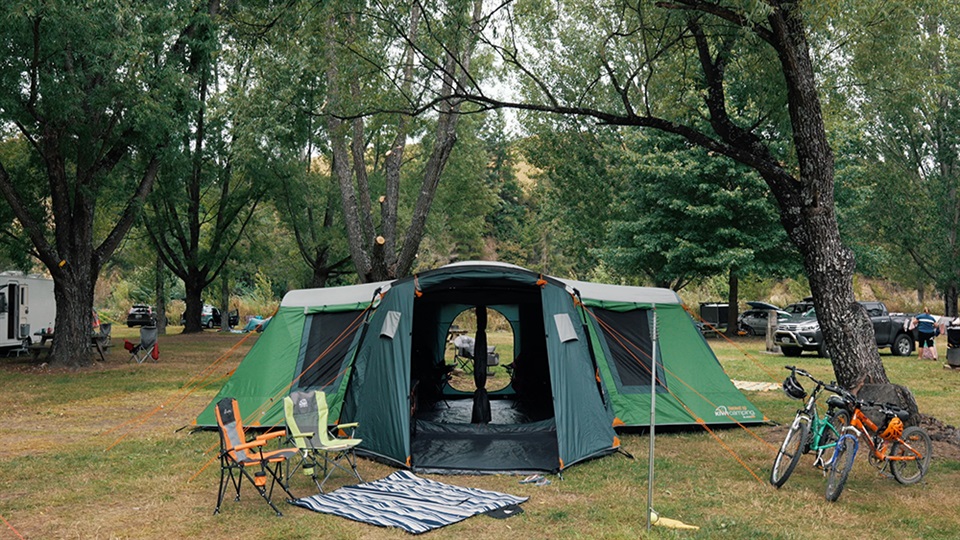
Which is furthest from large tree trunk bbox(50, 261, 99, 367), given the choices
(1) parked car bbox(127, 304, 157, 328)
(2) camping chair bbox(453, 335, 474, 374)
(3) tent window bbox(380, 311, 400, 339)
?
(1) parked car bbox(127, 304, 157, 328)

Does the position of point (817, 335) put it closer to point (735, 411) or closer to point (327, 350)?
point (735, 411)

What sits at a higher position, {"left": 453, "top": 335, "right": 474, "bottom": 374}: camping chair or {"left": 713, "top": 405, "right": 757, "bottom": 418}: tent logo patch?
{"left": 453, "top": 335, "right": 474, "bottom": 374}: camping chair

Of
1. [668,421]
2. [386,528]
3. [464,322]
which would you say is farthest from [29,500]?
[464,322]

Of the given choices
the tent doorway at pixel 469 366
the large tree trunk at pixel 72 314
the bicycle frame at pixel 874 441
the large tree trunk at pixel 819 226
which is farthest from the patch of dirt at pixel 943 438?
the large tree trunk at pixel 72 314

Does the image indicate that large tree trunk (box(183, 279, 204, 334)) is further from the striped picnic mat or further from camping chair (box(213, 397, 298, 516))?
the striped picnic mat

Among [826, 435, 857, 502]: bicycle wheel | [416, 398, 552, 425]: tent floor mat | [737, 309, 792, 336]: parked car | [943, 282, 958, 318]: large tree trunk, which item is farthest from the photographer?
[943, 282, 958, 318]: large tree trunk

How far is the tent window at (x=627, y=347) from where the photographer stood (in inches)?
374

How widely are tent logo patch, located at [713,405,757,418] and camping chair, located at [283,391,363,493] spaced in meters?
4.38

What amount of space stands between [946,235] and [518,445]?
27890 mm

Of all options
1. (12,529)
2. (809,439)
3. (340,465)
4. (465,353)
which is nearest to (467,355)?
(465,353)

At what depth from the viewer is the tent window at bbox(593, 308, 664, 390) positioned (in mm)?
9492

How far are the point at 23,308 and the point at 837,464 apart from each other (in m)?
18.5

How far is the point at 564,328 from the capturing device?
8.04 meters

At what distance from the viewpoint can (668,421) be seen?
30.5 feet
